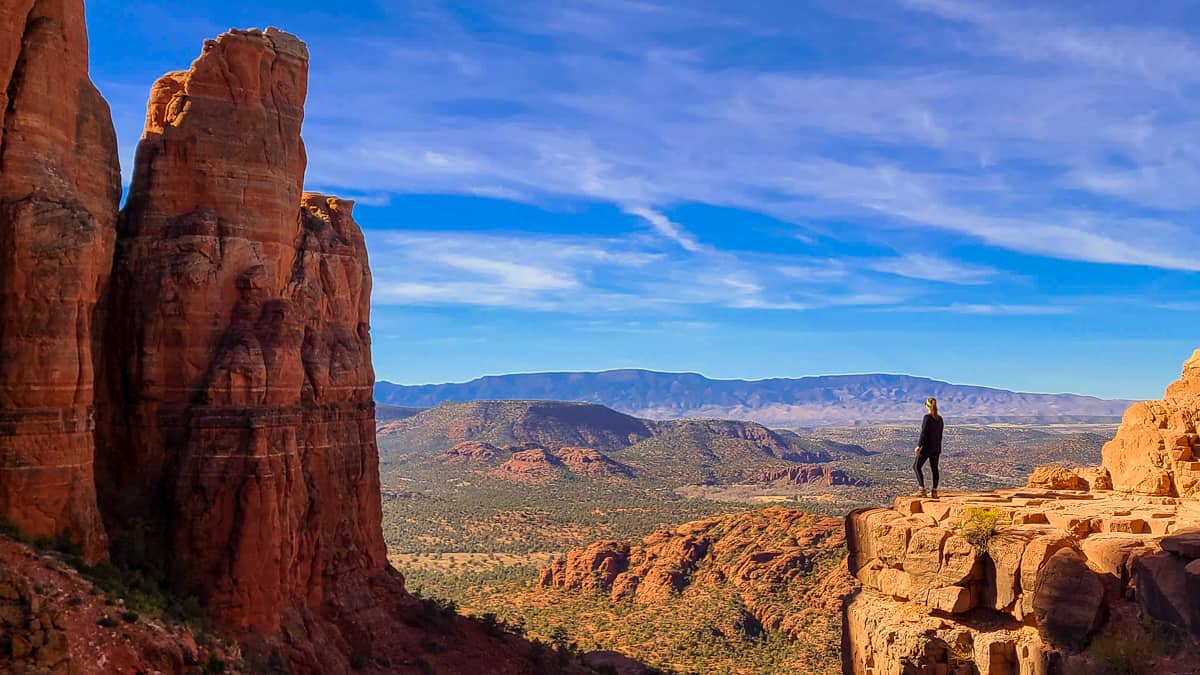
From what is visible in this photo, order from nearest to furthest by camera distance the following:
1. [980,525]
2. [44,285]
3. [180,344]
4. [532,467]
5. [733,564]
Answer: [980,525]
[44,285]
[180,344]
[733,564]
[532,467]

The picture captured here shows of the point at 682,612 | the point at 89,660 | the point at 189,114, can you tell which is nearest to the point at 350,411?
the point at 189,114

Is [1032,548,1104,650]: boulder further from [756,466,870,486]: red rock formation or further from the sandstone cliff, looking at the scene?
[756,466,870,486]: red rock formation

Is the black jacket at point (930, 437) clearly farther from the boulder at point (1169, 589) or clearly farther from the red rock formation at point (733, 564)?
the red rock formation at point (733, 564)

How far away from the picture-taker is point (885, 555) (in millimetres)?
16344

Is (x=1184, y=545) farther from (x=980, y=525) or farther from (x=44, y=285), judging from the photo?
(x=44, y=285)

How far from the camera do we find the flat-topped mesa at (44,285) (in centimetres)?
2125

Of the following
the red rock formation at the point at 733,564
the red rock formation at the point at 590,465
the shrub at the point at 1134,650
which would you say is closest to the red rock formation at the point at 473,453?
the red rock formation at the point at 590,465

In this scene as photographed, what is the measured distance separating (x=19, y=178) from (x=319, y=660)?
15.3 meters

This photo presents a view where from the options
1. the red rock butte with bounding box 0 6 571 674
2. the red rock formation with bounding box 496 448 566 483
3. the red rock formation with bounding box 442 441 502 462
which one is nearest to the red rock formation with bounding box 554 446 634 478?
the red rock formation with bounding box 496 448 566 483

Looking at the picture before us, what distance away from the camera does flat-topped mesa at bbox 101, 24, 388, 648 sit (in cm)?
2616

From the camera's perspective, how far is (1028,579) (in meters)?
13.9

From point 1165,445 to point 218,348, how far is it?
2331 centimetres

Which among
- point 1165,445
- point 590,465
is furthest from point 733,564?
point 590,465

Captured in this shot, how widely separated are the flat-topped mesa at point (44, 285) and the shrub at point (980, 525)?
62.9ft
